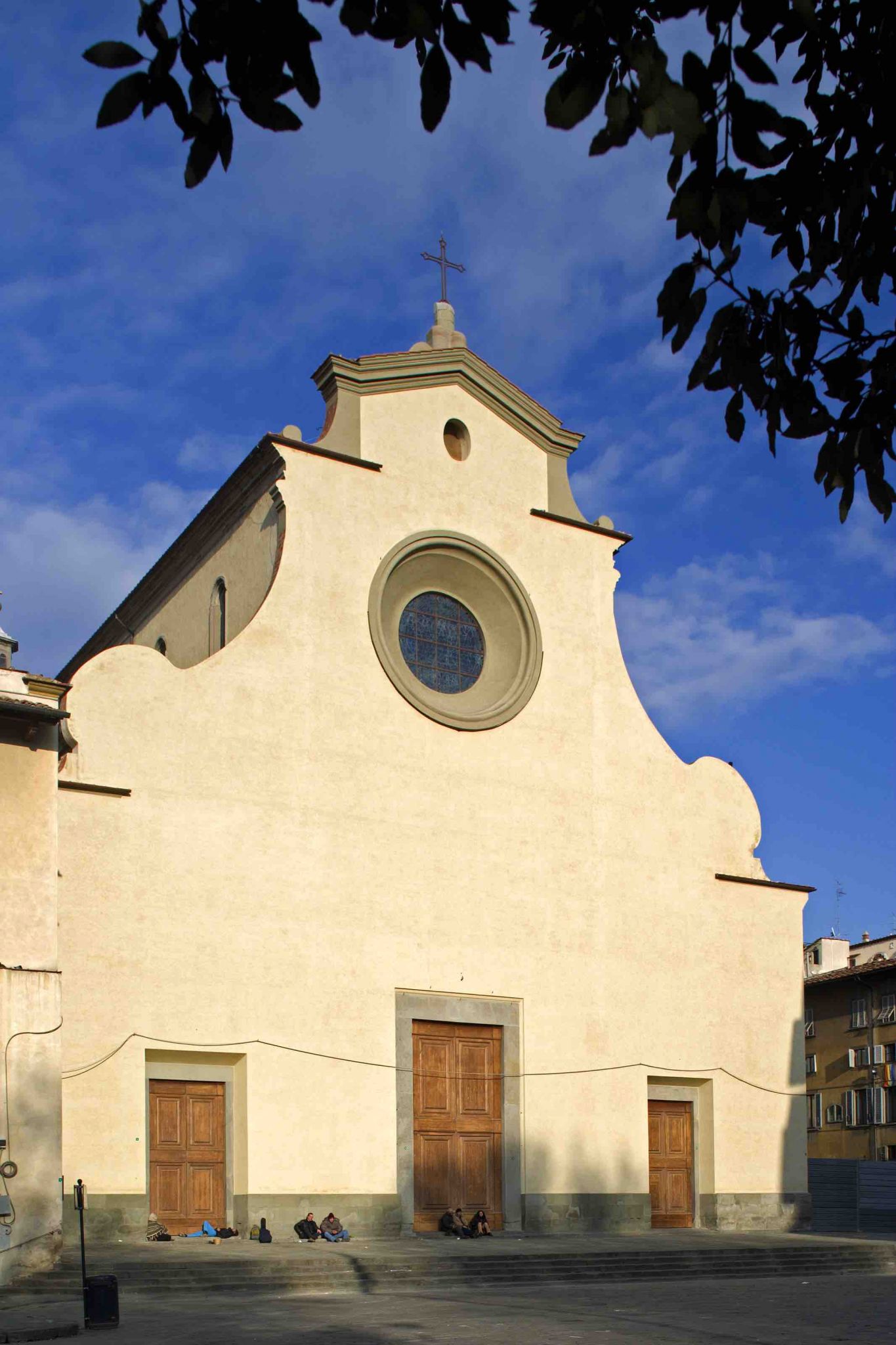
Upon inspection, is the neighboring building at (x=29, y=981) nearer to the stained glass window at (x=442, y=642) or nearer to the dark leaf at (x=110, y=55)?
the stained glass window at (x=442, y=642)

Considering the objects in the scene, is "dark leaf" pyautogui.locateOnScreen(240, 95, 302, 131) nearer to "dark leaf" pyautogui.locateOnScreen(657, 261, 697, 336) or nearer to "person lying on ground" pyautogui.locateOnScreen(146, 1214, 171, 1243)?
"dark leaf" pyautogui.locateOnScreen(657, 261, 697, 336)

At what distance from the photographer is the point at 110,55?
4.55 metres

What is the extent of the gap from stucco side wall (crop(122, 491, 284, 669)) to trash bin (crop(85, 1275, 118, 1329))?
36.4ft

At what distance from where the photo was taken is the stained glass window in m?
24.4

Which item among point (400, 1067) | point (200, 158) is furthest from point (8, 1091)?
point (200, 158)

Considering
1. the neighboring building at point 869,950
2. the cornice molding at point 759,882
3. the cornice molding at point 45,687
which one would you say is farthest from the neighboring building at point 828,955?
the cornice molding at point 45,687

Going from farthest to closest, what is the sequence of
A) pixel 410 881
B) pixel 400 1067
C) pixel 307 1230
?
pixel 410 881, pixel 400 1067, pixel 307 1230

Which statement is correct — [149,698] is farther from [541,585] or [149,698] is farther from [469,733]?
[541,585]

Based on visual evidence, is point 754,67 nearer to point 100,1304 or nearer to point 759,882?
point 100,1304

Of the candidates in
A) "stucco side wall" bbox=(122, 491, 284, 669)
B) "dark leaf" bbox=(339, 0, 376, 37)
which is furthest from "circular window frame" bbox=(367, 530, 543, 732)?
"dark leaf" bbox=(339, 0, 376, 37)

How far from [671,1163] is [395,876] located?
706 centimetres

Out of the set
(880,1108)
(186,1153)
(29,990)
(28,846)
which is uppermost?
(28,846)

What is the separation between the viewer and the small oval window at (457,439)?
82.9 feet

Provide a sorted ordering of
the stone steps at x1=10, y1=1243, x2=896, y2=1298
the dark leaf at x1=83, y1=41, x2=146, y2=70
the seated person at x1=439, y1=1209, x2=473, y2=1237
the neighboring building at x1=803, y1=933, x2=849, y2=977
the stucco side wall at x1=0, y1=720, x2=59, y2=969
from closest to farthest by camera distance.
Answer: the dark leaf at x1=83, y1=41, x2=146, y2=70
the stone steps at x1=10, y1=1243, x2=896, y2=1298
the stucco side wall at x1=0, y1=720, x2=59, y2=969
the seated person at x1=439, y1=1209, x2=473, y2=1237
the neighboring building at x1=803, y1=933, x2=849, y2=977
